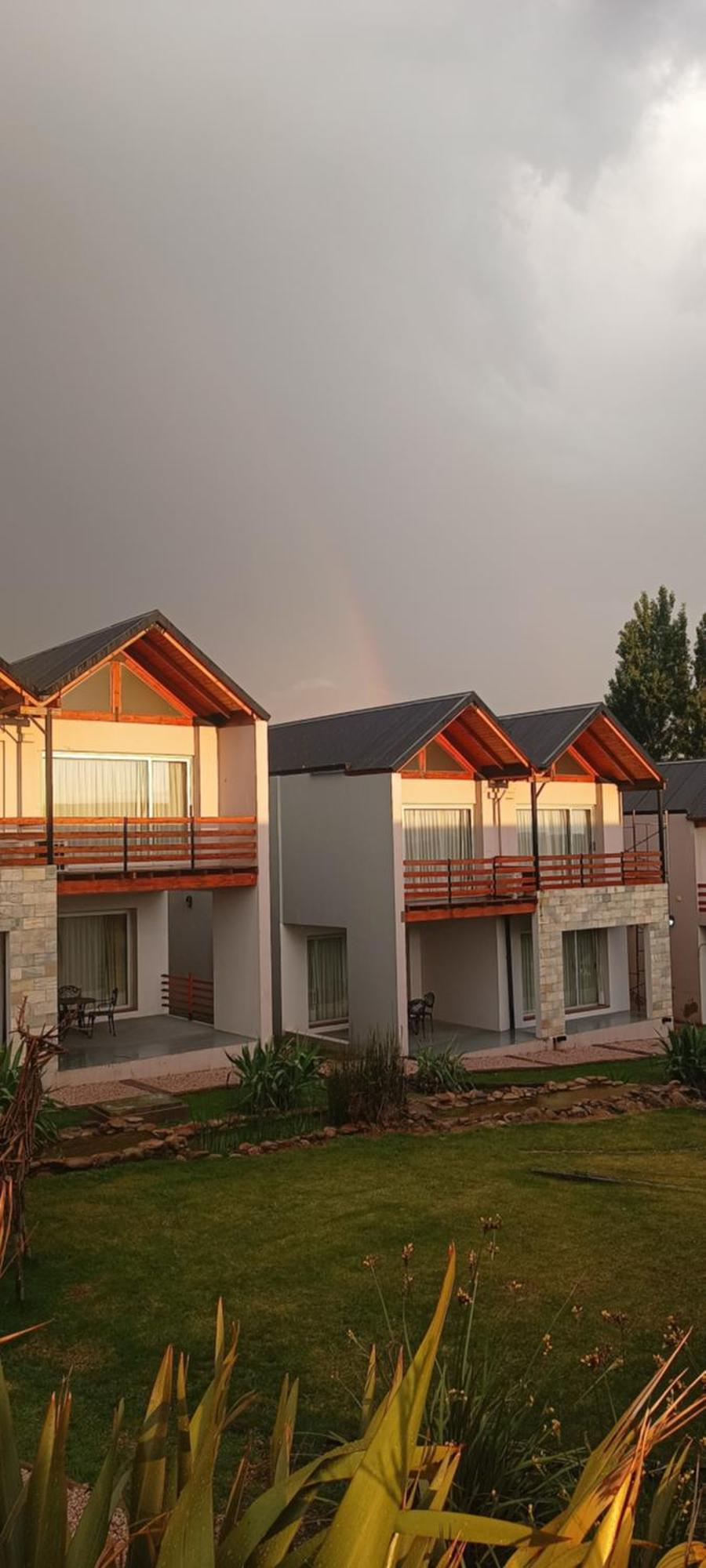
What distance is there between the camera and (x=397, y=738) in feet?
71.1

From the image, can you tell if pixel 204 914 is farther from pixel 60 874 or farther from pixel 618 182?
pixel 618 182

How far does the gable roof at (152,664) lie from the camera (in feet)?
58.6

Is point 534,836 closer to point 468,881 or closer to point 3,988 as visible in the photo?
point 468,881

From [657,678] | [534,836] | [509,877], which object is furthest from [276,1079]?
[657,678]

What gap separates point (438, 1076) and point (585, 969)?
10.00 meters

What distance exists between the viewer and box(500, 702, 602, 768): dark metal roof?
23609 mm

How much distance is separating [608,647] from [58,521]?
25713mm

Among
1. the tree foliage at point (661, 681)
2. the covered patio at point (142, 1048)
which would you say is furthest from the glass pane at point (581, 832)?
the tree foliage at point (661, 681)

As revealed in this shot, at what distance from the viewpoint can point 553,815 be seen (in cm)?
2566

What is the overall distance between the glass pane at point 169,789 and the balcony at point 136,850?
345 millimetres

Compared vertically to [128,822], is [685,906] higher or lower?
lower

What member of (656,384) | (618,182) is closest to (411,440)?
(656,384)

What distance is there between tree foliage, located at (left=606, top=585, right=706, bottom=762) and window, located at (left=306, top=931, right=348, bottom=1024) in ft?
84.8

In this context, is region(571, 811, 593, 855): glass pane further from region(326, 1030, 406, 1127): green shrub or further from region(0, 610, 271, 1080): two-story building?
region(326, 1030, 406, 1127): green shrub
